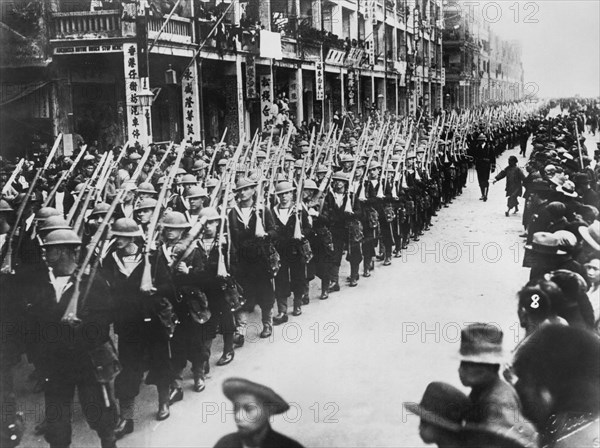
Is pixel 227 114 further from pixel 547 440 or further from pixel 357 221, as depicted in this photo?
pixel 547 440

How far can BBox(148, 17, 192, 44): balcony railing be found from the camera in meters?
16.6

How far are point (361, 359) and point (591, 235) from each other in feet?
8.40

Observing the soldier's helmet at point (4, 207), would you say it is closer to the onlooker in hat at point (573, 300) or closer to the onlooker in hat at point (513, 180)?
the onlooker in hat at point (573, 300)

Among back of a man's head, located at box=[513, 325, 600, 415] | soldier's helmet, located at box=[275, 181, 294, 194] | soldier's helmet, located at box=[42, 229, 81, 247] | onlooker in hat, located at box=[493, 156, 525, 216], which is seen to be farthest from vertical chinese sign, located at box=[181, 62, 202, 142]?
back of a man's head, located at box=[513, 325, 600, 415]

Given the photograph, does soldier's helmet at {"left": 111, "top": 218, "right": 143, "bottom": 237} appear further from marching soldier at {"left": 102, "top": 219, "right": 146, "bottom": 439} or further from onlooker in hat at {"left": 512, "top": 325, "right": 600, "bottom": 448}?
onlooker in hat at {"left": 512, "top": 325, "right": 600, "bottom": 448}

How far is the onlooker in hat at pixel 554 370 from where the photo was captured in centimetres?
446

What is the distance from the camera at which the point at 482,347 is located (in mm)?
3838

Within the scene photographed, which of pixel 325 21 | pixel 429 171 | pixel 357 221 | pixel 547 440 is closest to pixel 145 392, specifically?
pixel 547 440

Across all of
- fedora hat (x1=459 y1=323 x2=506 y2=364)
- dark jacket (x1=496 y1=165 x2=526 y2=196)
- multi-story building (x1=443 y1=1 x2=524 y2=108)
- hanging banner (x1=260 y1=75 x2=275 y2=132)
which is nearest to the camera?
fedora hat (x1=459 y1=323 x2=506 y2=364)

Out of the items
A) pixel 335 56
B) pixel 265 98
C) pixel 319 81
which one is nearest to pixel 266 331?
pixel 265 98

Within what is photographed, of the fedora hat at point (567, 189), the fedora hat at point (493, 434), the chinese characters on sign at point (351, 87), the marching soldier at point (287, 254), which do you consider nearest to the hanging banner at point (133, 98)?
the marching soldier at point (287, 254)

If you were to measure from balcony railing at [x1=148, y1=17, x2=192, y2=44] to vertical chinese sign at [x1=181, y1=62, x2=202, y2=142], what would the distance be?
3.10ft

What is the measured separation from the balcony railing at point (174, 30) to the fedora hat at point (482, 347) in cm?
1412

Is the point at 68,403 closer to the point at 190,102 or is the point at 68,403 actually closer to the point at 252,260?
the point at 252,260
